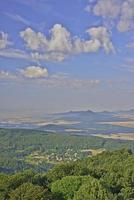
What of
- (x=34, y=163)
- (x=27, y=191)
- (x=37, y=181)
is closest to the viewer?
(x=27, y=191)

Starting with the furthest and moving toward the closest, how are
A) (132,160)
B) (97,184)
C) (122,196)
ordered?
(132,160) < (122,196) < (97,184)

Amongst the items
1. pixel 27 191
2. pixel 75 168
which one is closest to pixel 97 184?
pixel 27 191

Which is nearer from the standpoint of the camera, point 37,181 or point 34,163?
point 37,181

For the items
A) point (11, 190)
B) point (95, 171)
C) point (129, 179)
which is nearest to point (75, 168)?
point (95, 171)

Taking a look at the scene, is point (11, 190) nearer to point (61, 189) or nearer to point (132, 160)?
point (61, 189)

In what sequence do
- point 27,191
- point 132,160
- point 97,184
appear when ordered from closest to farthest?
point 27,191 → point 97,184 → point 132,160

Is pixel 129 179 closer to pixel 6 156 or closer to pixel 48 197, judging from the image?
pixel 48 197

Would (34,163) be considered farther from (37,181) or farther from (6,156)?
(37,181)

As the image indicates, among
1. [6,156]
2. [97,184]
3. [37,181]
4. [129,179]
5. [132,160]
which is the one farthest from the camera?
[6,156]

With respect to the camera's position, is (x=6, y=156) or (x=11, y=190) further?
(x=6, y=156)
